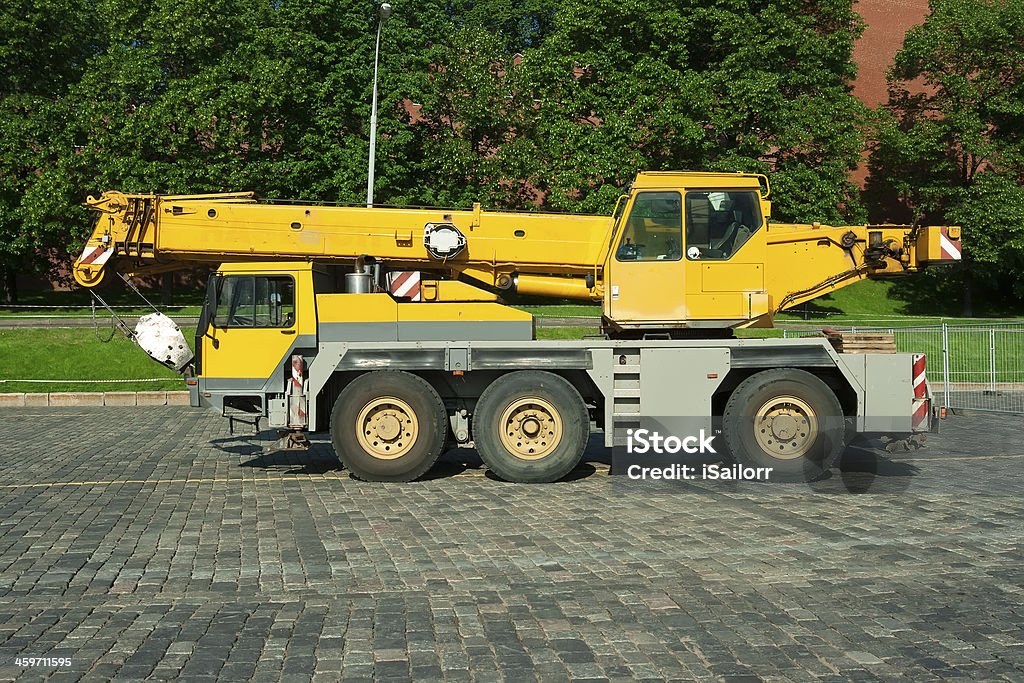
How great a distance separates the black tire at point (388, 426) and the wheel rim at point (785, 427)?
350 cm

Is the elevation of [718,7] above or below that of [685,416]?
above

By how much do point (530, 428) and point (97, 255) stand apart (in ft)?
18.8

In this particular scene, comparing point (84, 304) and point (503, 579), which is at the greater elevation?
point (84, 304)

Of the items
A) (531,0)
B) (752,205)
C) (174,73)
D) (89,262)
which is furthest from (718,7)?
(89,262)

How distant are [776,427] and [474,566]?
4759 millimetres

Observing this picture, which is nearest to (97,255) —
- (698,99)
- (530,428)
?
(530,428)

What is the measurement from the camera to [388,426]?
33.0 ft

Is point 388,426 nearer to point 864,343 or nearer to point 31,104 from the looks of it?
point 864,343

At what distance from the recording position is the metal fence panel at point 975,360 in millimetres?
18234

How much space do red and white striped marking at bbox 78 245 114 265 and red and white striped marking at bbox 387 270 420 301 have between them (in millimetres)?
3525

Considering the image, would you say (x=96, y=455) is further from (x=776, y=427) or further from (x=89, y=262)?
(x=776, y=427)

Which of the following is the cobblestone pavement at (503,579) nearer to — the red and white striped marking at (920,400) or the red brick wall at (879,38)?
the red and white striped marking at (920,400)

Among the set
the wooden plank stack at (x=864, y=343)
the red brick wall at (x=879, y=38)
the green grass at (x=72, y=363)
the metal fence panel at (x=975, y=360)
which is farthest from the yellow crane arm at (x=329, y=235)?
the red brick wall at (x=879, y=38)

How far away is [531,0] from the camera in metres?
39.8
